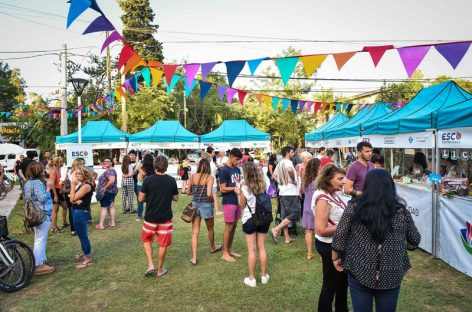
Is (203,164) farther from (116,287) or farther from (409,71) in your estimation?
(409,71)

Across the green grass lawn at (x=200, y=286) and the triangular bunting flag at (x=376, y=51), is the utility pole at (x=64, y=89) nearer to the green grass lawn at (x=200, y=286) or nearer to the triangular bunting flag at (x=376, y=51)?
the green grass lawn at (x=200, y=286)

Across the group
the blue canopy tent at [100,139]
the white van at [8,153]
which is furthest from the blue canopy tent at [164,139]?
the white van at [8,153]

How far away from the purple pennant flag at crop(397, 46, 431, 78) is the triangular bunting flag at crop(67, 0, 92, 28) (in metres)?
4.93

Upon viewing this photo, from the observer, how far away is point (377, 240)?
2.04m

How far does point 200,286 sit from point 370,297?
2729 millimetres

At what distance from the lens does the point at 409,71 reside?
5.93m

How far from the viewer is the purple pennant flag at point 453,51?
534 cm

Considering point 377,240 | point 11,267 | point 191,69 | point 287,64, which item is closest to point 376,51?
point 287,64

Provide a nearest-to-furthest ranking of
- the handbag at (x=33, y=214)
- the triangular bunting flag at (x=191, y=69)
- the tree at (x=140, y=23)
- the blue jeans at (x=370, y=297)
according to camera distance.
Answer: the blue jeans at (x=370, y=297)
the handbag at (x=33, y=214)
the triangular bunting flag at (x=191, y=69)
the tree at (x=140, y=23)

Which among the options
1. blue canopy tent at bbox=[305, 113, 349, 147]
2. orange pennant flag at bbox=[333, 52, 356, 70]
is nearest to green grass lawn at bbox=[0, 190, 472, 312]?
orange pennant flag at bbox=[333, 52, 356, 70]

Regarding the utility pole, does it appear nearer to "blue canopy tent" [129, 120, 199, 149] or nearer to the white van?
"blue canopy tent" [129, 120, 199, 149]

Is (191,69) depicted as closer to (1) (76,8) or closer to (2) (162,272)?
(1) (76,8)

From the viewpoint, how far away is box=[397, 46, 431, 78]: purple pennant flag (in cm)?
568

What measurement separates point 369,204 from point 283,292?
2556 mm
